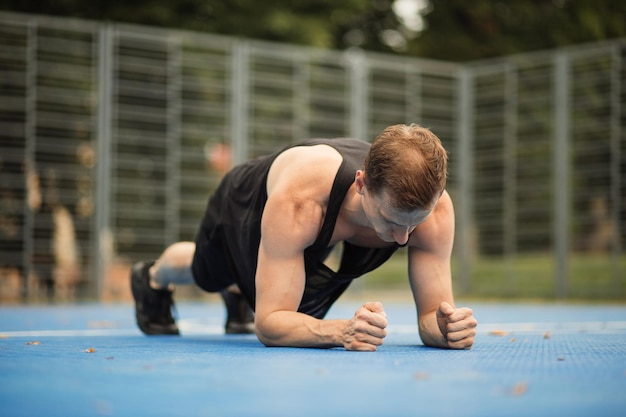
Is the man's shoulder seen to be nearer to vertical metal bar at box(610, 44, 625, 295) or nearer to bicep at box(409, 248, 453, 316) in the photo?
bicep at box(409, 248, 453, 316)

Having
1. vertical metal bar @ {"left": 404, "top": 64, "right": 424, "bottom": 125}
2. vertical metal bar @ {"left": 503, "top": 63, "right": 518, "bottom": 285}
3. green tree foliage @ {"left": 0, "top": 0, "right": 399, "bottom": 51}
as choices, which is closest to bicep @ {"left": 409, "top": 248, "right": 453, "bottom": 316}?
vertical metal bar @ {"left": 503, "top": 63, "right": 518, "bottom": 285}

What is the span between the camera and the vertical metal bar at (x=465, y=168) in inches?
483

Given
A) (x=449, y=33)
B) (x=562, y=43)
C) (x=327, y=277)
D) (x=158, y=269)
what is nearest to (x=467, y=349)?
(x=327, y=277)

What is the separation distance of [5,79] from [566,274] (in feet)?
21.8

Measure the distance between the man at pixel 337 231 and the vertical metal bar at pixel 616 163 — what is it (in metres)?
7.35

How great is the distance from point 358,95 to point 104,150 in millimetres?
3323

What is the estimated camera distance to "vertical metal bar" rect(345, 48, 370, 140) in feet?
38.6

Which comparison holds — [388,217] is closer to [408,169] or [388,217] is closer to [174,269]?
[408,169]

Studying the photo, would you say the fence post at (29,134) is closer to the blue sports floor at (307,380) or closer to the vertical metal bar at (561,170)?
the vertical metal bar at (561,170)

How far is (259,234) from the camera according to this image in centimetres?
358

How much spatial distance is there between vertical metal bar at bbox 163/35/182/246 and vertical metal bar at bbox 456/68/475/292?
3742 mm

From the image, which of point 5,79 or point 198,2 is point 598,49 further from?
point 5,79

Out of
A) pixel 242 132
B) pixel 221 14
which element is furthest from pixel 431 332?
pixel 221 14

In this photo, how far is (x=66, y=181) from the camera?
34.2 feet
